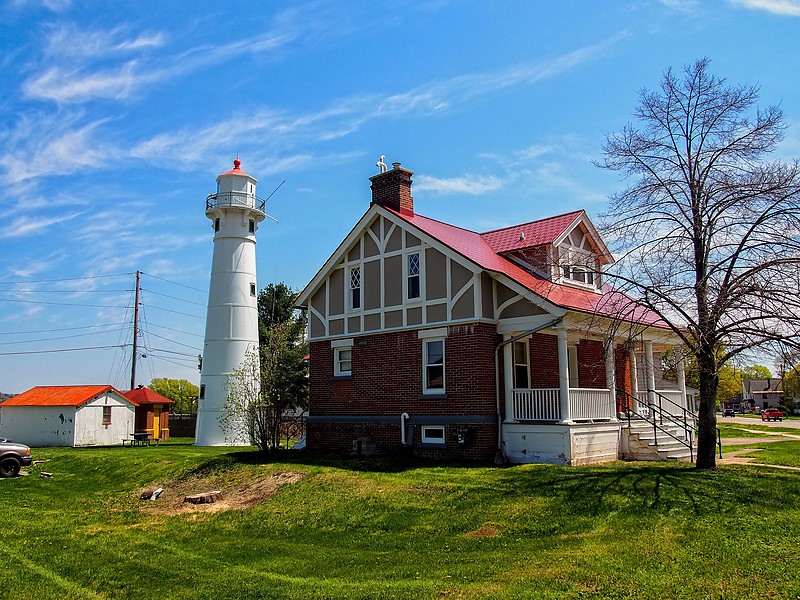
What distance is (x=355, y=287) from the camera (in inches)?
935

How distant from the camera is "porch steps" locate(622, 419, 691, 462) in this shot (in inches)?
768

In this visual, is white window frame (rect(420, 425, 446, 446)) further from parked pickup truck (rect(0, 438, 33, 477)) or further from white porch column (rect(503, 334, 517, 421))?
parked pickup truck (rect(0, 438, 33, 477))

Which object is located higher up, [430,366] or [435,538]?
[430,366]

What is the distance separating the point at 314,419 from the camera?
950 inches

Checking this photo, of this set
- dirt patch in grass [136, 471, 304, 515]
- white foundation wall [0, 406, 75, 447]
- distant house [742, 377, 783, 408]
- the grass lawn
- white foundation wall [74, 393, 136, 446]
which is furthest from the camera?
distant house [742, 377, 783, 408]

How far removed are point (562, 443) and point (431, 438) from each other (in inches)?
166

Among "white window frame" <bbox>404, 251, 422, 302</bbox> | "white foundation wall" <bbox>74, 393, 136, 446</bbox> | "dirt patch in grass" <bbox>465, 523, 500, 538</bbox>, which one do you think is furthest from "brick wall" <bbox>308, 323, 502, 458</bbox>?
"white foundation wall" <bbox>74, 393, 136, 446</bbox>

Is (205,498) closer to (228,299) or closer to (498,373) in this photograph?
(498,373)

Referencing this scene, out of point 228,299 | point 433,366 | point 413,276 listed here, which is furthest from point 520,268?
point 228,299

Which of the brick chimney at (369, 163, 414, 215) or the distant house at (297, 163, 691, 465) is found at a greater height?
the brick chimney at (369, 163, 414, 215)

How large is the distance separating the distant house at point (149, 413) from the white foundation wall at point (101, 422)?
3.21 feet

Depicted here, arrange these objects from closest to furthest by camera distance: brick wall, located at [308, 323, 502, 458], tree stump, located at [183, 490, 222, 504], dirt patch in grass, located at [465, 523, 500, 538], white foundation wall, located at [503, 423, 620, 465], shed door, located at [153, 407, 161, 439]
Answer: dirt patch in grass, located at [465, 523, 500, 538] < tree stump, located at [183, 490, 222, 504] < white foundation wall, located at [503, 423, 620, 465] < brick wall, located at [308, 323, 502, 458] < shed door, located at [153, 407, 161, 439]

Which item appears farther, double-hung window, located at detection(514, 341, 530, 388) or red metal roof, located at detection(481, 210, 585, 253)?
red metal roof, located at detection(481, 210, 585, 253)

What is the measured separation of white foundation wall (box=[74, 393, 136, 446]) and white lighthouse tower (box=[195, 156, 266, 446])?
7356mm
